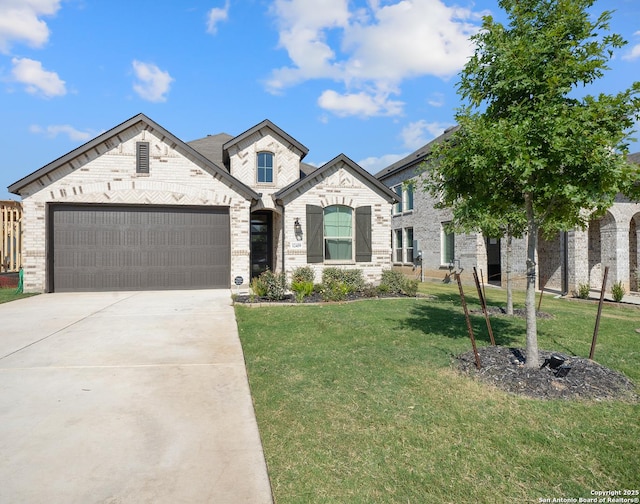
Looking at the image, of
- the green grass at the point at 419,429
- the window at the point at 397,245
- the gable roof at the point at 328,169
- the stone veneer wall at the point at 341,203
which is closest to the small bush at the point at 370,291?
the stone veneer wall at the point at 341,203

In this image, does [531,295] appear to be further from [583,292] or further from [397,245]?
[397,245]

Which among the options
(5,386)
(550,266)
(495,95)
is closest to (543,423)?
(495,95)

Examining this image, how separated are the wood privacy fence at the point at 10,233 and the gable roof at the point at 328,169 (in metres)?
11.3

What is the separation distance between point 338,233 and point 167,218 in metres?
6.42

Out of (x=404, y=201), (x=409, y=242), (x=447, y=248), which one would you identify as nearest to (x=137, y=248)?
(x=447, y=248)

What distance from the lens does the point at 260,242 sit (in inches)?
679

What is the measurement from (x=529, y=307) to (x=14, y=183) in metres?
15.0

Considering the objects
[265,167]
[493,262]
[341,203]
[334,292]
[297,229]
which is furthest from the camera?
[493,262]

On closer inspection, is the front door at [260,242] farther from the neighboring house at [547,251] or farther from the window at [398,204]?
the window at [398,204]

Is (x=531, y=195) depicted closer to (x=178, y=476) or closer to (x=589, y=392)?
(x=589, y=392)

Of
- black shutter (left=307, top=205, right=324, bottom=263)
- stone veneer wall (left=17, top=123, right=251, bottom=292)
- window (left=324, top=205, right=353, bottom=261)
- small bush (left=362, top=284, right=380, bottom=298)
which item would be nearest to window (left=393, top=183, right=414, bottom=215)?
window (left=324, top=205, right=353, bottom=261)

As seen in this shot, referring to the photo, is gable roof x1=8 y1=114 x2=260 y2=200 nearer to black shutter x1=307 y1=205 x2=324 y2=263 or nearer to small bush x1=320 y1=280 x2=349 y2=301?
black shutter x1=307 y1=205 x2=324 y2=263

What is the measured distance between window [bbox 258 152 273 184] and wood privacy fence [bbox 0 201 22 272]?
399 inches

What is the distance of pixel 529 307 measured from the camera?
204 inches
